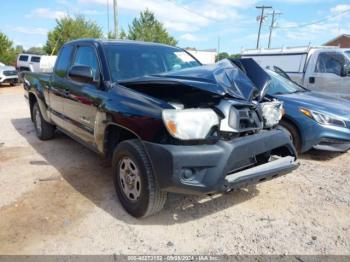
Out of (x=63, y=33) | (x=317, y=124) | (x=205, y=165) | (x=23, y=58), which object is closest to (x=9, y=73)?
(x=23, y=58)

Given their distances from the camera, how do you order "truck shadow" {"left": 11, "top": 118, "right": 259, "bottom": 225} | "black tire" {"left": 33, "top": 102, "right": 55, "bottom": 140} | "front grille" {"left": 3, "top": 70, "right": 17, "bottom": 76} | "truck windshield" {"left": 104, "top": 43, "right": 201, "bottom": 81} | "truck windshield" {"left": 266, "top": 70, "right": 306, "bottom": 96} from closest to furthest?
"truck shadow" {"left": 11, "top": 118, "right": 259, "bottom": 225} < "truck windshield" {"left": 104, "top": 43, "right": 201, "bottom": 81} < "truck windshield" {"left": 266, "top": 70, "right": 306, "bottom": 96} < "black tire" {"left": 33, "top": 102, "right": 55, "bottom": 140} < "front grille" {"left": 3, "top": 70, "right": 17, "bottom": 76}

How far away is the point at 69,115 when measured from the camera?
444 cm

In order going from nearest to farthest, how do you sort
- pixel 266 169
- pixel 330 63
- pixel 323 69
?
pixel 266 169 < pixel 330 63 < pixel 323 69

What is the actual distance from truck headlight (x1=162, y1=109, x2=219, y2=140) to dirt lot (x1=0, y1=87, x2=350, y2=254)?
38.0 inches

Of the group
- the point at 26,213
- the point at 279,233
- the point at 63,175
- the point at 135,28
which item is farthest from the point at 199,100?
the point at 135,28

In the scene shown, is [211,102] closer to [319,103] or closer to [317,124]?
[317,124]

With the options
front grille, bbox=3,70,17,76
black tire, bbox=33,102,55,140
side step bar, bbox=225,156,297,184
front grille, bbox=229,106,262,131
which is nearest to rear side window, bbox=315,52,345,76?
side step bar, bbox=225,156,297,184

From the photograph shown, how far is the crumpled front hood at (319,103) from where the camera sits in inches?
186

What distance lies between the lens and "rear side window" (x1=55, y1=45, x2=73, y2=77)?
15.6 ft

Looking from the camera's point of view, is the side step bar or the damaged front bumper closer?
the damaged front bumper

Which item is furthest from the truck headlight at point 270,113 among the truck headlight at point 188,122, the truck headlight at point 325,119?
the truck headlight at point 325,119

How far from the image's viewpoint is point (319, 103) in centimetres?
492

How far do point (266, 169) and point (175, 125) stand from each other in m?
1.03

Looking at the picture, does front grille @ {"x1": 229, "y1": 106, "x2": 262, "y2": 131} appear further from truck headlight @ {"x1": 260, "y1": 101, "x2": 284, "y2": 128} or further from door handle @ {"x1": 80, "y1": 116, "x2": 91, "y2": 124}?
door handle @ {"x1": 80, "y1": 116, "x2": 91, "y2": 124}
